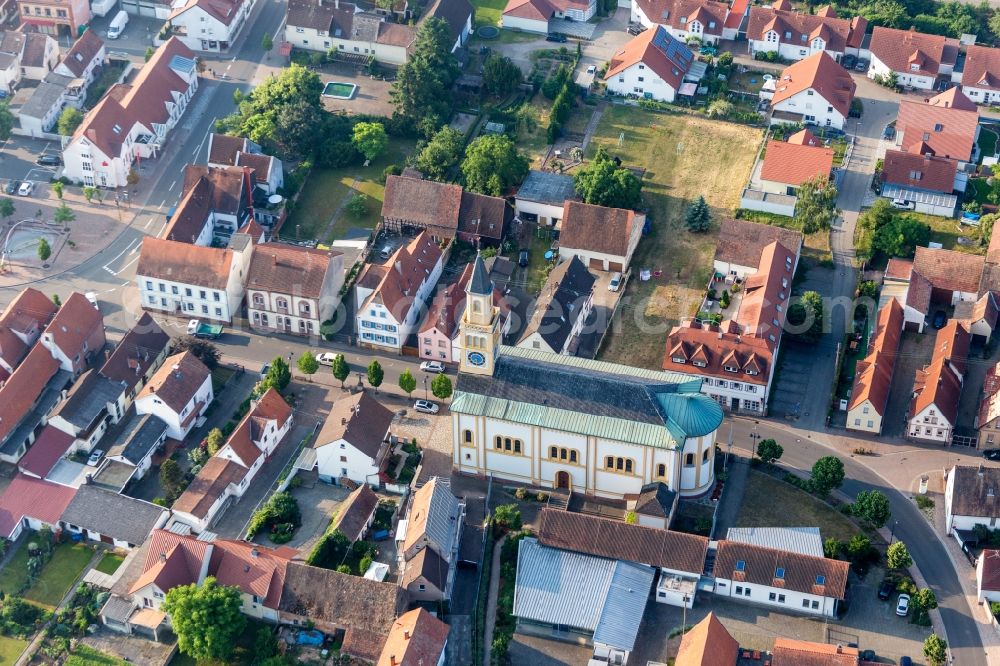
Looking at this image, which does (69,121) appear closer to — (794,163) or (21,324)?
(21,324)

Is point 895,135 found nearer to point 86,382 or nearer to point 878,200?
point 878,200

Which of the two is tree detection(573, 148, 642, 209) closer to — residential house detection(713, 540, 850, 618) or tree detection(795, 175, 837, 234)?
tree detection(795, 175, 837, 234)

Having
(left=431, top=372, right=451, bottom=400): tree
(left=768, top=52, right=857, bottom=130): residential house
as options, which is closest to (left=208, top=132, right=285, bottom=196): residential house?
(left=431, top=372, right=451, bottom=400): tree

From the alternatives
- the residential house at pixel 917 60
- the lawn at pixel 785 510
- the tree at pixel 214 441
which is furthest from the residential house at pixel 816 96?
the tree at pixel 214 441

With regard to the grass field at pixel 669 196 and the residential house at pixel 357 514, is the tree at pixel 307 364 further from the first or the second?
the grass field at pixel 669 196

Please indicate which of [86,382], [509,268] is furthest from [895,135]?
[86,382]

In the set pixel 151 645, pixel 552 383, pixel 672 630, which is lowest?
pixel 151 645

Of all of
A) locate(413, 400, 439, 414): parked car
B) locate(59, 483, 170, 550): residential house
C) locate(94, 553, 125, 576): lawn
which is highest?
locate(413, 400, 439, 414): parked car
